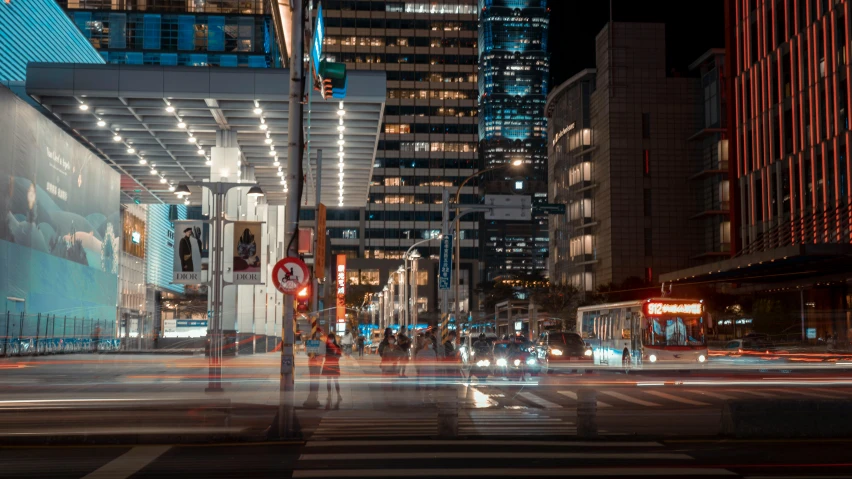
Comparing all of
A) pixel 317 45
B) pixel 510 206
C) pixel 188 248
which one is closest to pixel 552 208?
pixel 510 206

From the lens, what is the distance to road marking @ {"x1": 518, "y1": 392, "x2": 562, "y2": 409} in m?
21.4

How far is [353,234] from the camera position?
158375 millimetres

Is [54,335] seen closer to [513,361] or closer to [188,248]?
[513,361]

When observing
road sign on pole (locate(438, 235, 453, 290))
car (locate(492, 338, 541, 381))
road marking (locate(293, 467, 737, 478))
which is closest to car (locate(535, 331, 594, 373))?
car (locate(492, 338, 541, 381))

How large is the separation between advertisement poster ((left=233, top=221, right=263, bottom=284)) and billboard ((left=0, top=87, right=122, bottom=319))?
20.0m

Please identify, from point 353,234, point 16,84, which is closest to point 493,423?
point 16,84

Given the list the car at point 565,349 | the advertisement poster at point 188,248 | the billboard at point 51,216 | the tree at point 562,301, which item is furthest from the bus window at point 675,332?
the tree at point 562,301

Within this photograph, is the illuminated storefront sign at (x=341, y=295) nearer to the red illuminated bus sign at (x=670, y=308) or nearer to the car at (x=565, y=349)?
the car at (x=565, y=349)

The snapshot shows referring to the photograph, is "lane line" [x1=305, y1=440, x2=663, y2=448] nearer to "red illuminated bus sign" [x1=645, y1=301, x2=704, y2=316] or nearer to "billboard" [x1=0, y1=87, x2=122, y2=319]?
"red illuminated bus sign" [x1=645, y1=301, x2=704, y2=316]

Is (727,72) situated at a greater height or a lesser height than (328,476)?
greater

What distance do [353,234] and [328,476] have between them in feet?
487

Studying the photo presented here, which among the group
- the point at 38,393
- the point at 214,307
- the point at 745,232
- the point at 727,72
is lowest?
the point at 38,393

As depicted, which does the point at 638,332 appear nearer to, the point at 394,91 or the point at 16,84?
the point at 16,84

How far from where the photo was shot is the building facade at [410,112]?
156500mm
